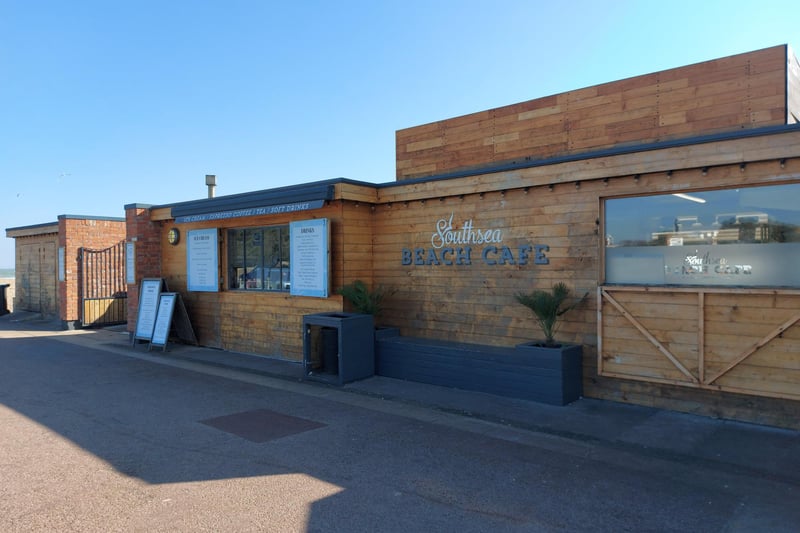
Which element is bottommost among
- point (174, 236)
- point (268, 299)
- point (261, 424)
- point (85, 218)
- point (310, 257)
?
point (261, 424)

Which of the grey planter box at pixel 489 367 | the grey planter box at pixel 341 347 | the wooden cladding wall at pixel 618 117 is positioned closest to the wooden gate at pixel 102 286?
the grey planter box at pixel 341 347

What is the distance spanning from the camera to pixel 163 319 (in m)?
12.5

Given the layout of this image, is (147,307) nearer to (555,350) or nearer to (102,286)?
(102,286)

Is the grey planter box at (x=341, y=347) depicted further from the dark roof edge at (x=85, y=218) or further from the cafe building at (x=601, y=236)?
the dark roof edge at (x=85, y=218)

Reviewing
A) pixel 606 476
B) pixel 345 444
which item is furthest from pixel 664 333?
pixel 345 444

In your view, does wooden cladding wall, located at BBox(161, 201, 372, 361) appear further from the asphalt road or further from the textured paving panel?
the textured paving panel

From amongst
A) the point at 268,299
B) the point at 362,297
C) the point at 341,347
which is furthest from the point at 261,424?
the point at 268,299

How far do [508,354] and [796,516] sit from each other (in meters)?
3.93

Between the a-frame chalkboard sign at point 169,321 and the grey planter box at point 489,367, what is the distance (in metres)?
5.50

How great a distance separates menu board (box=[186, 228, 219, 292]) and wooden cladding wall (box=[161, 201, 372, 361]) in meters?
0.16

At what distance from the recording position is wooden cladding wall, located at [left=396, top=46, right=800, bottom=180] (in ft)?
23.4

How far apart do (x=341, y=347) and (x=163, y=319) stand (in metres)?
5.77

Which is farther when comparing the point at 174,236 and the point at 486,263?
the point at 174,236

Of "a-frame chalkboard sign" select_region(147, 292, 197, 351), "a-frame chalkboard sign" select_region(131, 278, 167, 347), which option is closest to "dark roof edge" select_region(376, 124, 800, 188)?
"a-frame chalkboard sign" select_region(147, 292, 197, 351)
